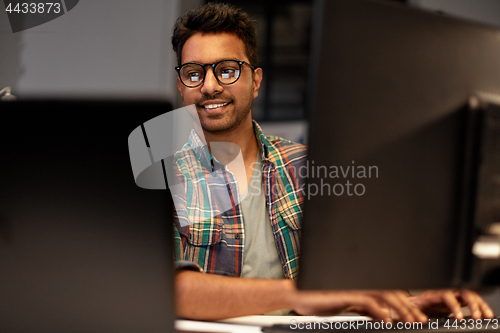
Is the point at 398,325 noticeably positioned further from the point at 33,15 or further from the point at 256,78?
the point at 33,15

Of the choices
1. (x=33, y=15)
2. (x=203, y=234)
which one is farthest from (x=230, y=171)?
(x=33, y=15)

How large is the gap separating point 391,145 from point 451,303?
0.36m

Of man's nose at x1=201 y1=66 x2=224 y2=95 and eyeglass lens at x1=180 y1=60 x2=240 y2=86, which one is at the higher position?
eyeglass lens at x1=180 y1=60 x2=240 y2=86

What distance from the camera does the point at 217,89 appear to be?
1117 mm

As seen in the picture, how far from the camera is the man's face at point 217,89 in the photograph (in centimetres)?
111

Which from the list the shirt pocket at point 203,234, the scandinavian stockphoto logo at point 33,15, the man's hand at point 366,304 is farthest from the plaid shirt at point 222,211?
the scandinavian stockphoto logo at point 33,15

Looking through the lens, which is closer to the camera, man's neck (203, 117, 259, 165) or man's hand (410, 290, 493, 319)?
man's hand (410, 290, 493, 319)

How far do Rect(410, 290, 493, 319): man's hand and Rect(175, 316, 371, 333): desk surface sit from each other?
146mm

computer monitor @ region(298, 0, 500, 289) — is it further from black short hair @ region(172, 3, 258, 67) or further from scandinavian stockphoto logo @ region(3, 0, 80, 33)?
scandinavian stockphoto logo @ region(3, 0, 80, 33)

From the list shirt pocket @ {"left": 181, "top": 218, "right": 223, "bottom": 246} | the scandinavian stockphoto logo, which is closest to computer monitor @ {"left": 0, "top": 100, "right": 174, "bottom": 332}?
shirt pocket @ {"left": 181, "top": 218, "right": 223, "bottom": 246}

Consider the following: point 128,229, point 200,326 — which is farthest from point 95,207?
point 200,326

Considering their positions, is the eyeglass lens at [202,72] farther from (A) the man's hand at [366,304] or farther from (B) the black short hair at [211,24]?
(A) the man's hand at [366,304]

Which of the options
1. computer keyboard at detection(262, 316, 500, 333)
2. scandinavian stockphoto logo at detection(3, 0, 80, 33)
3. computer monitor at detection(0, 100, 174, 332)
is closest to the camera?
computer monitor at detection(0, 100, 174, 332)

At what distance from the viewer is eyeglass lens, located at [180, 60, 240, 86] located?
1078mm
